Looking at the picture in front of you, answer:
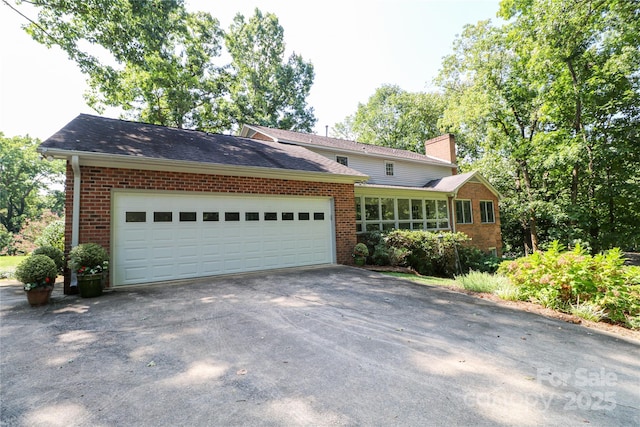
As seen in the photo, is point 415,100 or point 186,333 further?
point 415,100

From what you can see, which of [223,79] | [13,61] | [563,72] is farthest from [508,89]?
[13,61]

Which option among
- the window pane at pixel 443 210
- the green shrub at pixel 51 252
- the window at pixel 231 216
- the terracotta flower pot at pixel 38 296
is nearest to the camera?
the terracotta flower pot at pixel 38 296

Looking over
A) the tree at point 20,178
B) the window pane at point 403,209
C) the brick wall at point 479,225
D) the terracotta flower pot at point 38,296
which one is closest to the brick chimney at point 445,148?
the brick wall at point 479,225

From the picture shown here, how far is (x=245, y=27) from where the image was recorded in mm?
28141

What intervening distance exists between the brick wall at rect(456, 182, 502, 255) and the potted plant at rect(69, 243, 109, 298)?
1578 centimetres

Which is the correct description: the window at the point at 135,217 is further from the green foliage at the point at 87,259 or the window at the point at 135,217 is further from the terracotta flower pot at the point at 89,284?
the terracotta flower pot at the point at 89,284

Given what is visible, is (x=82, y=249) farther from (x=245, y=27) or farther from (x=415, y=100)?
(x=415, y=100)

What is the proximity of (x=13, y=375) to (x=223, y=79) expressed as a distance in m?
23.8

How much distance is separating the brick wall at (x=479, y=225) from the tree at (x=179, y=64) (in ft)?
53.6

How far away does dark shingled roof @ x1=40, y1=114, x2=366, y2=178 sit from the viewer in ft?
22.5

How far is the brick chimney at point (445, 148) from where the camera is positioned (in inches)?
800

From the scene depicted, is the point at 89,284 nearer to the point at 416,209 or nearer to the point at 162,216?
the point at 162,216

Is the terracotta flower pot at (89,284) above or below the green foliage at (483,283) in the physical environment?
above

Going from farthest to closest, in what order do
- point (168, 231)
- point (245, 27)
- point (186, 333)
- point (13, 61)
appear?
1. point (245, 27)
2. point (13, 61)
3. point (168, 231)
4. point (186, 333)
